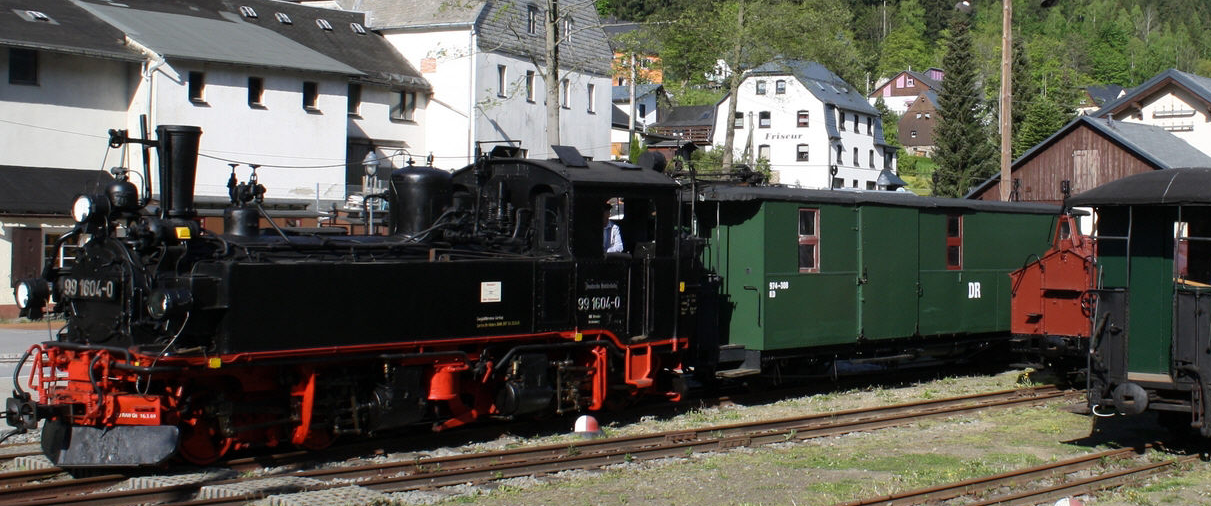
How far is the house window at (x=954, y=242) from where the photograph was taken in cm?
1591

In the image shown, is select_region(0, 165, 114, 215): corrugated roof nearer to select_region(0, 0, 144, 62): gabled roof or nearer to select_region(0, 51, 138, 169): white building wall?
select_region(0, 51, 138, 169): white building wall

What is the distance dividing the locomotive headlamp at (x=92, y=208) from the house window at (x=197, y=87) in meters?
21.5

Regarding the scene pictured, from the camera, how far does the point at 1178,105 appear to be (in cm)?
3809

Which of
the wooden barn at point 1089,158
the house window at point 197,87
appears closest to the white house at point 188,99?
the house window at point 197,87

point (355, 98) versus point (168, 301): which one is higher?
point (355, 98)

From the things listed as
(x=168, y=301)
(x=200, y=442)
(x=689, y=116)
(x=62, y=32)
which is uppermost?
(x=689, y=116)

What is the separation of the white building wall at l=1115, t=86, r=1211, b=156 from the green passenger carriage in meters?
30.9

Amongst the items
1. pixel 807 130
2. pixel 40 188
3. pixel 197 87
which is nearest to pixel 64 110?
pixel 40 188

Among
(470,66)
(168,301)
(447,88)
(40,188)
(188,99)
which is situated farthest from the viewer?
(447,88)

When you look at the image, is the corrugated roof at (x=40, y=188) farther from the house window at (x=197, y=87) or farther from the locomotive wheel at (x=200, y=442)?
the locomotive wheel at (x=200, y=442)

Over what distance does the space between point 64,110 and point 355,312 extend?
21.6 meters

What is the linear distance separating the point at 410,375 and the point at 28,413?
10.3 ft

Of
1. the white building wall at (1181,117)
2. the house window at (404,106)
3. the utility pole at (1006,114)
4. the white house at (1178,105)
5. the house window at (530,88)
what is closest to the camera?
the utility pole at (1006,114)

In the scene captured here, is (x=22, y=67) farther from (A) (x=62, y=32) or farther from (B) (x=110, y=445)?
(B) (x=110, y=445)
